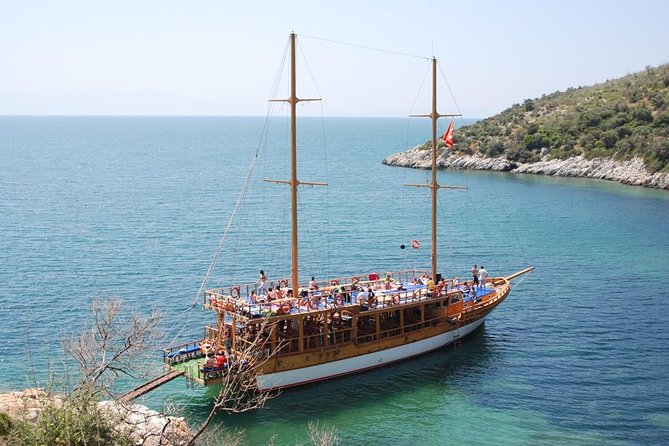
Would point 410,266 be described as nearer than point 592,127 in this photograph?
Yes

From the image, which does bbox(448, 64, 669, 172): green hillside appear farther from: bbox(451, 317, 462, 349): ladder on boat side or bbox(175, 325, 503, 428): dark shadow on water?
bbox(175, 325, 503, 428): dark shadow on water

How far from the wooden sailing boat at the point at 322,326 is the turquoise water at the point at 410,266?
1050 mm

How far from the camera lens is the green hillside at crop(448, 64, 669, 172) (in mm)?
105438

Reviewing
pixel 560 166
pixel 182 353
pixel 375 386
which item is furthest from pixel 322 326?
pixel 560 166

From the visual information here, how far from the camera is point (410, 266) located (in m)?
55.5

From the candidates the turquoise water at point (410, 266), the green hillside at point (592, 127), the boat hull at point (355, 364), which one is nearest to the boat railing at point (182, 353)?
the turquoise water at point (410, 266)

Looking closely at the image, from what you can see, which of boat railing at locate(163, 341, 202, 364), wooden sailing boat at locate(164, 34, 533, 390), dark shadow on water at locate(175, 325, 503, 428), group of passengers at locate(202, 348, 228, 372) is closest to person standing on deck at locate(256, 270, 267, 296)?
wooden sailing boat at locate(164, 34, 533, 390)

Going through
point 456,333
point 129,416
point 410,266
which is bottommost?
point 456,333

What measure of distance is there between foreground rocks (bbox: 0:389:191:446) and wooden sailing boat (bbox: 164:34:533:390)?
438 centimetres

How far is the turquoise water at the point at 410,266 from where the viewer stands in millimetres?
32188

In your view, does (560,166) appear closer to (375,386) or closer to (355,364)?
(355,364)

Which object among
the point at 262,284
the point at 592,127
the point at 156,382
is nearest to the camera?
the point at 156,382

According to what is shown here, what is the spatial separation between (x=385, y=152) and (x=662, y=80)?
6888cm

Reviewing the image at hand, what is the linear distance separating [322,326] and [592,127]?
92.4 meters
